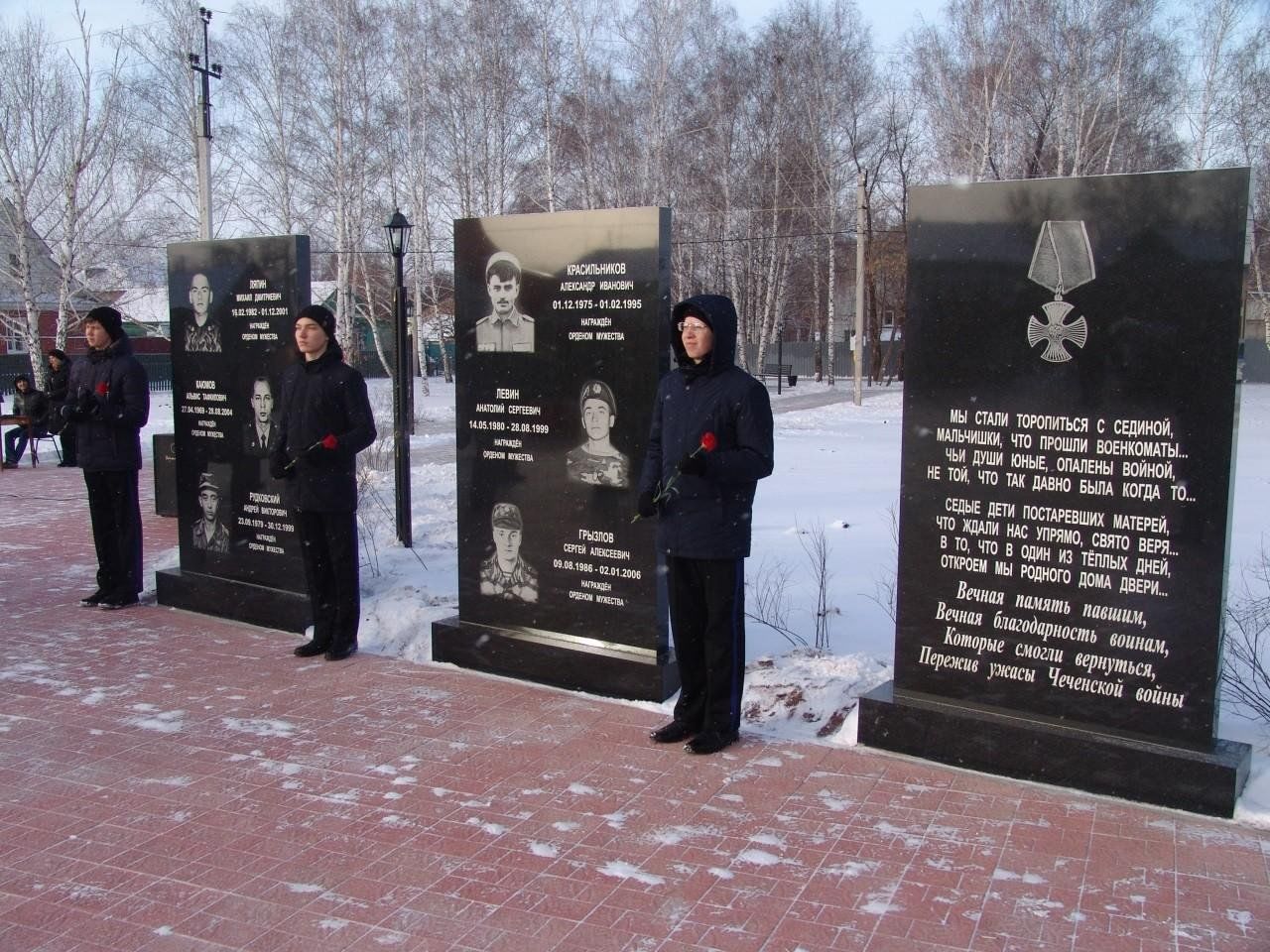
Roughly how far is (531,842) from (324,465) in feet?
9.69

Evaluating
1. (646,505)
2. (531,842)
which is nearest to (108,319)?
(646,505)

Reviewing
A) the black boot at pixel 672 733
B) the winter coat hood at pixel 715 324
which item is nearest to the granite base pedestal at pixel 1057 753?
the black boot at pixel 672 733

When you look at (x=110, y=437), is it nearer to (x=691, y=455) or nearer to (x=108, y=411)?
(x=108, y=411)

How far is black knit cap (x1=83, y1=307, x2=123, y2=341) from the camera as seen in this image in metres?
7.08

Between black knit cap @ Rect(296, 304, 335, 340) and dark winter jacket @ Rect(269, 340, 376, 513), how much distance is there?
0.16m

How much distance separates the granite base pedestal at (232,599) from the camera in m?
6.73

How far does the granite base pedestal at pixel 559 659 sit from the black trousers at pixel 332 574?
0.52 m

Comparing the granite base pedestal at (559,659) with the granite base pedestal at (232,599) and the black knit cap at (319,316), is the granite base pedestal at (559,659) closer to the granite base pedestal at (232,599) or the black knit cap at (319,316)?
the granite base pedestal at (232,599)

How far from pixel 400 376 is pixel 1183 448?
6.67m

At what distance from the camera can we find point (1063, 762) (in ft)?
13.7

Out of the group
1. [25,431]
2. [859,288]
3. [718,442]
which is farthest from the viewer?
[859,288]

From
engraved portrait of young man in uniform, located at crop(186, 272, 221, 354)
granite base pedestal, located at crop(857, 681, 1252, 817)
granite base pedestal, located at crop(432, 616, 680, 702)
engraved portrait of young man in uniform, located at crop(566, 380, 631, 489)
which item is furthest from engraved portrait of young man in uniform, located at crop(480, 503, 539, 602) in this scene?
engraved portrait of young man in uniform, located at crop(186, 272, 221, 354)

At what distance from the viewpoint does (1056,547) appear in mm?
4230

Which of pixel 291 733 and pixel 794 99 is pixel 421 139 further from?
pixel 291 733
